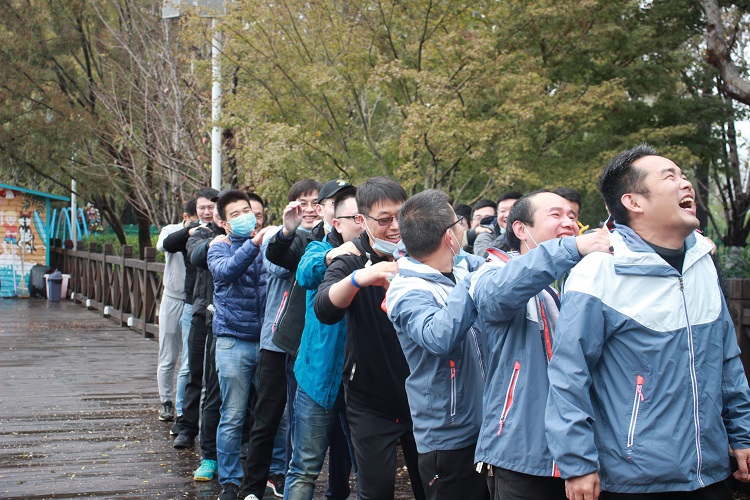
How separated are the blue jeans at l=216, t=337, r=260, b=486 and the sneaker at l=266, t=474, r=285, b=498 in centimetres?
33

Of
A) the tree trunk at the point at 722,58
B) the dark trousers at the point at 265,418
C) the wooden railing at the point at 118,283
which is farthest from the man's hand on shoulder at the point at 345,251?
the wooden railing at the point at 118,283

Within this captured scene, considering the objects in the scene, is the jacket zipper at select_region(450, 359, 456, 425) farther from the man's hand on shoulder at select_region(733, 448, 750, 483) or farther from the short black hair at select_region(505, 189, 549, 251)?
the man's hand on shoulder at select_region(733, 448, 750, 483)

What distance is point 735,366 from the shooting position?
3080 mm

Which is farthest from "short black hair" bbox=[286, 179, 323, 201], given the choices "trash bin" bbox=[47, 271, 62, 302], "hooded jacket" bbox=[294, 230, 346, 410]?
"trash bin" bbox=[47, 271, 62, 302]

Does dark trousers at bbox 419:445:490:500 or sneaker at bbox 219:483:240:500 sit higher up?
dark trousers at bbox 419:445:490:500

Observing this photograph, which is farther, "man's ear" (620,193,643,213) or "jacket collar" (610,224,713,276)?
"man's ear" (620,193,643,213)

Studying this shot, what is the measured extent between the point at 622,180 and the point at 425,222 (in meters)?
0.85

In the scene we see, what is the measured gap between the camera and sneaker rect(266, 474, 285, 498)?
19.9 feet

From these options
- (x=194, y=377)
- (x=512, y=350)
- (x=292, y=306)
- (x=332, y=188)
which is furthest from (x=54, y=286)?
(x=512, y=350)

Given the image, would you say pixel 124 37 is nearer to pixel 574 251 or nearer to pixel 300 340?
pixel 300 340

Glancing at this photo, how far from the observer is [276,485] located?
612cm

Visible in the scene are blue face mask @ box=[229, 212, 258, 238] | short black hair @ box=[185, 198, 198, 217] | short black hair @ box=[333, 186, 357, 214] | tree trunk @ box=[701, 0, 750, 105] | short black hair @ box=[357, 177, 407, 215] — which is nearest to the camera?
short black hair @ box=[357, 177, 407, 215]

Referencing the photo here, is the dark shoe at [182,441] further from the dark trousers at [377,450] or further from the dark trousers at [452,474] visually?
the dark trousers at [452,474]

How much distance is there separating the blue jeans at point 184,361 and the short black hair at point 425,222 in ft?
13.9
